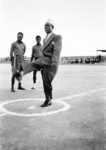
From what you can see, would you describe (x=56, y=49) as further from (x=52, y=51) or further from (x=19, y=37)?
(x=19, y=37)

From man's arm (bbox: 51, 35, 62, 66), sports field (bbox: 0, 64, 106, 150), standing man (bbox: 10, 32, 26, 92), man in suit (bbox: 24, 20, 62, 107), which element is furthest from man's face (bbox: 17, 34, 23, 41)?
man's arm (bbox: 51, 35, 62, 66)

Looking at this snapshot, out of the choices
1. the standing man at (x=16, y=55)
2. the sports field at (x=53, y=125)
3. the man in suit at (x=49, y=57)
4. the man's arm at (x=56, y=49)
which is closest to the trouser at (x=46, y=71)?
the man in suit at (x=49, y=57)

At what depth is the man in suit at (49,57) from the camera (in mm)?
5754

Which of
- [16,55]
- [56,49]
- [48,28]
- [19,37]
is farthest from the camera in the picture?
[16,55]

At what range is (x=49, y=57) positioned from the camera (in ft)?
19.5

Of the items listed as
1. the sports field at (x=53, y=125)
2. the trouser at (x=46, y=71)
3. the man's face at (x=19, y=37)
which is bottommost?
the sports field at (x=53, y=125)

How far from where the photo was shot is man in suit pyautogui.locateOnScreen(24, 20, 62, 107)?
18.9 feet

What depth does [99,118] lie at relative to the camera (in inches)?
191

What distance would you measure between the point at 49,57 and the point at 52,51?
0.55 ft

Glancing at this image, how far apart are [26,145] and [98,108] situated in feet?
9.37

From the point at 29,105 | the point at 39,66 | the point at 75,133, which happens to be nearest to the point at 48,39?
the point at 39,66

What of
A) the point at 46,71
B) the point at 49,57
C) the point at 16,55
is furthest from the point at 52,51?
the point at 16,55

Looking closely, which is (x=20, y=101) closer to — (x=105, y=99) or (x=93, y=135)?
(x=105, y=99)

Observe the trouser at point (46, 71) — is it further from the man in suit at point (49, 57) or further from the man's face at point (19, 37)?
Answer: the man's face at point (19, 37)
